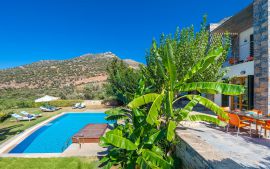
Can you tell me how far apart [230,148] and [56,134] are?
45.8ft

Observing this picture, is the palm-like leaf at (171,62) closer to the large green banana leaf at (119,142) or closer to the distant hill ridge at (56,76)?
the large green banana leaf at (119,142)

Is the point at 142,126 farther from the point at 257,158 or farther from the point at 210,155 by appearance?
the point at 257,158

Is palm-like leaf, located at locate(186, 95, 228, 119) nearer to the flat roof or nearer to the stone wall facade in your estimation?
the stone wall facade

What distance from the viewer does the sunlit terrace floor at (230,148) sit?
17.1 feet

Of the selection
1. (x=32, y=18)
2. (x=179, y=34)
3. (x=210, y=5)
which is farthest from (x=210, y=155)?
(x=32, y=18)

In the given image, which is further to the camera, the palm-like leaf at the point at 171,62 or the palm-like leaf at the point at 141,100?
the palm-like leaf at the point at 171,62

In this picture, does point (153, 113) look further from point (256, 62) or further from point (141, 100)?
point (256, 62)

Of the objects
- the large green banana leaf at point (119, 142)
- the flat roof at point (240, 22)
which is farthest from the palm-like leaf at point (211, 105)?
the flat roof at point (240, 22)

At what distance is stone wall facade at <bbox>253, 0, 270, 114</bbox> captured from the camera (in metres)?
11.1

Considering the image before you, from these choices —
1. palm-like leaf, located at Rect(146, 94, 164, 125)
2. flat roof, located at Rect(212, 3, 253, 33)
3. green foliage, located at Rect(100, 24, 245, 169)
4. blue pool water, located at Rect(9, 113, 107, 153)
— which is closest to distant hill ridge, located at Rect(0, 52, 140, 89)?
blue pool water, located at Rect(9, 113, 107, 153)

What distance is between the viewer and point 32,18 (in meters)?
39.3

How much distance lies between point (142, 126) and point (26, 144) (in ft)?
32.4

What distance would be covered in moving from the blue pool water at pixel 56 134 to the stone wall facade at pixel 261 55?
1235 cm

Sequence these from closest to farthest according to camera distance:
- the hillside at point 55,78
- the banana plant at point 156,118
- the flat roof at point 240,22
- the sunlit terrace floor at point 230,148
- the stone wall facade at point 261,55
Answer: the sunlit terrace floor at point 230,148 → the banana plant at point 156,118 → the stone wall facade at point 261,55 → the flat roof at point 240,22 → the hillside at point 55,78
